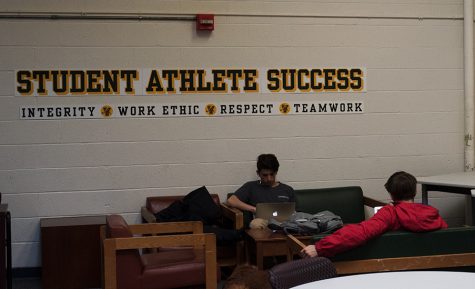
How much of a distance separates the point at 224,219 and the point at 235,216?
474mm

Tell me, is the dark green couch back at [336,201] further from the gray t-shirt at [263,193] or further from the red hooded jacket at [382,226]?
the red hooded jacket at [382,226]

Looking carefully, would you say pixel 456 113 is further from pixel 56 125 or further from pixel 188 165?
pixel 56 125

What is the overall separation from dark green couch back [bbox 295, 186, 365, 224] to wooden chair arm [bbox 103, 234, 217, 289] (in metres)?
1.80

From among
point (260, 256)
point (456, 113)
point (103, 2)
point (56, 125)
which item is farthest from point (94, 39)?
point (456, 113)

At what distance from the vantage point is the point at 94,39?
6.19 metres

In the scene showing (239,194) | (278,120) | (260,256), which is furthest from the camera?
(278,120)

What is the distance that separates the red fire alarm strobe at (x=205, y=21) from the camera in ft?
20.6

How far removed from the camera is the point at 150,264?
459 centimetres

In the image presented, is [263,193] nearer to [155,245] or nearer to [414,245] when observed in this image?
[155,245]

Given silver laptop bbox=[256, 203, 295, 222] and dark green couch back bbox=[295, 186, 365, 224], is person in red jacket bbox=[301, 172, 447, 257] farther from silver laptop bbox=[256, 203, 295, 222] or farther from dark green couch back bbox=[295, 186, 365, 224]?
dark green couch back bbox=[295, 186, 365, 224]

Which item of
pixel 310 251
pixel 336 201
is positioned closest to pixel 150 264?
pixel 310 251

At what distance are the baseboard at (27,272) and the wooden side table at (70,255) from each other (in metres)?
0.53

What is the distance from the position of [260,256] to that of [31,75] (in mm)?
2869

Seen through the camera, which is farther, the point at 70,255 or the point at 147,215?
the point at 147,215
